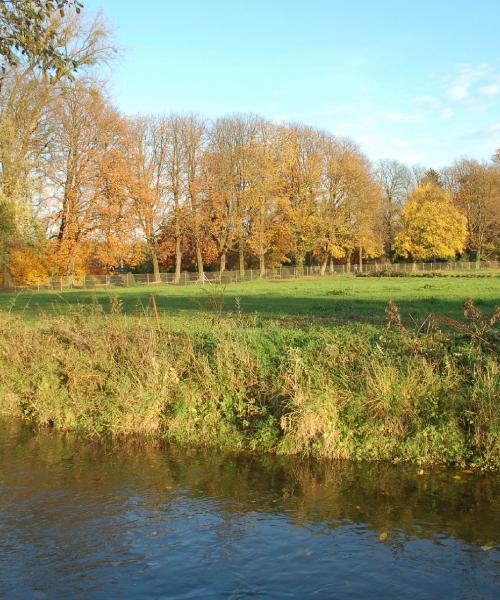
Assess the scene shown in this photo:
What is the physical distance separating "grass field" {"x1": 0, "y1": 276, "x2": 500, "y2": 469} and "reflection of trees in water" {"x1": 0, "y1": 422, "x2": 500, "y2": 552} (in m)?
0.52

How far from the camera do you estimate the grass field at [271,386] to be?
33.5 feet

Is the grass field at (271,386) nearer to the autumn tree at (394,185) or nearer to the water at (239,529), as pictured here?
the water at (239,529)

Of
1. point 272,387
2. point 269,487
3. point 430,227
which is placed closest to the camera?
point 269,487

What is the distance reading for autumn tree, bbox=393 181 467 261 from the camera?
261 ft

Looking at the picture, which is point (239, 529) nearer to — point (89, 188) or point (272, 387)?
point (272, 387)

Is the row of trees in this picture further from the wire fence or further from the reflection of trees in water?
the reflection of trees in water

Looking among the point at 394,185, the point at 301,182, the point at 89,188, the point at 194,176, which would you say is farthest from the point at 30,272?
the point at 394,185

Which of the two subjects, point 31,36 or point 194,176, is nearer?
point 31,36

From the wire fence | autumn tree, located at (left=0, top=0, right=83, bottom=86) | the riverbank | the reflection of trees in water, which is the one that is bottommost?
the reflection of trees in water

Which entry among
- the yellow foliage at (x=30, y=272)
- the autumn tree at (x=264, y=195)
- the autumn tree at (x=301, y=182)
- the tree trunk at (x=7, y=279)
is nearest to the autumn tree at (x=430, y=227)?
the autumn tree at (x=301, y=182)

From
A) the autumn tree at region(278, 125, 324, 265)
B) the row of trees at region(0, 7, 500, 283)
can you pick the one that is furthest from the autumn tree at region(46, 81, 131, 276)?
the autumn tree at region(278, 125, 324, 265)

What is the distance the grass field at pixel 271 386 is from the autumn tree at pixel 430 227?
68.9m

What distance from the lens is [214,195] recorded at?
219ft

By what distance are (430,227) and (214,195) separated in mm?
30770
